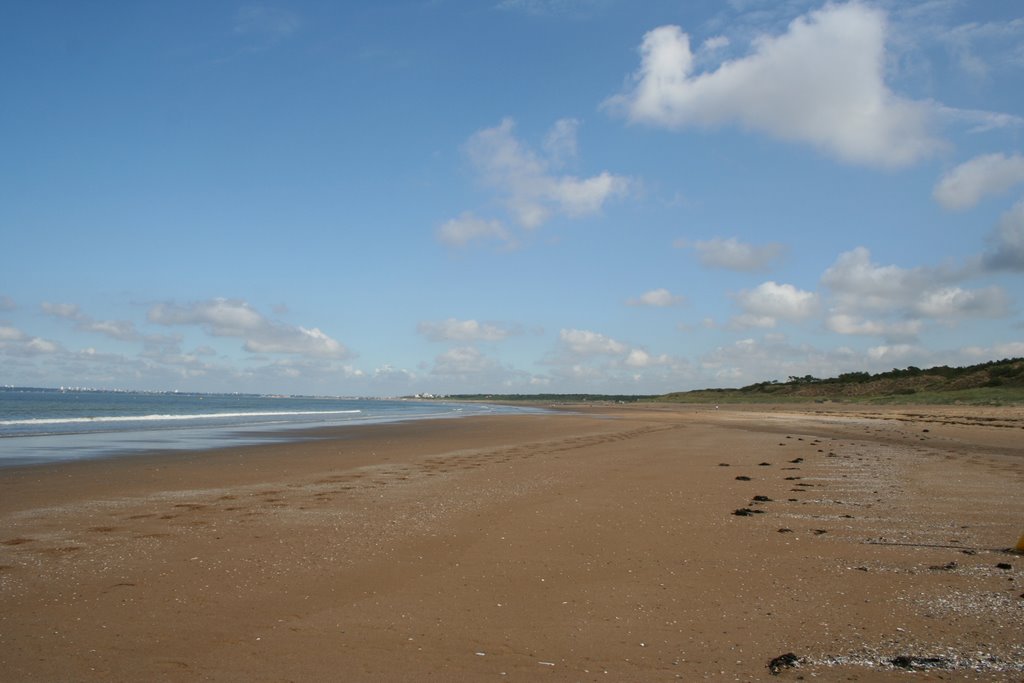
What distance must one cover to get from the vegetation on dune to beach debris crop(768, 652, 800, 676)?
50.1m

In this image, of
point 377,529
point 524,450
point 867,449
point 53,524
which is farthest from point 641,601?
point 867,449

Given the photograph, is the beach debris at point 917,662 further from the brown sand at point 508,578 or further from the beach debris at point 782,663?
the beach debris at point 782,663

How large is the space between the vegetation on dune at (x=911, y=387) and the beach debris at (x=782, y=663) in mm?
50066

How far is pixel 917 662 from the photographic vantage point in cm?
440

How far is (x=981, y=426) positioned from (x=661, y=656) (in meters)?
31.2

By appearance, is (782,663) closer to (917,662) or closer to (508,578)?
(917,662)

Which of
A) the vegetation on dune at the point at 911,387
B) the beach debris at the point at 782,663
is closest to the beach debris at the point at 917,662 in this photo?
the beach debris at the point at 782,663

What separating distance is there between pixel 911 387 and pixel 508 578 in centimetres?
7523

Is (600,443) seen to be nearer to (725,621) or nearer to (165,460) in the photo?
(165,460)

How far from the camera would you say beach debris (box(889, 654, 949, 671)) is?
14.2ft

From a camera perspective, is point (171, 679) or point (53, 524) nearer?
point (171, 679)

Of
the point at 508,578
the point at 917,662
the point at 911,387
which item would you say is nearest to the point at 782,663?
the point at 917,662

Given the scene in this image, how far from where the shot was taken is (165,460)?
55.6ft

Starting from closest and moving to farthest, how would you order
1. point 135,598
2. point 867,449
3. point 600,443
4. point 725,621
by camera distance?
point 725,621 → point 135,598 → point 867,449 → point 600,443
